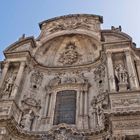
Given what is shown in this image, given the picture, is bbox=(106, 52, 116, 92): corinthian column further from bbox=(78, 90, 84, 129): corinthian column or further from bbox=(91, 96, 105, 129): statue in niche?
bbox=(78, 90, 84, 129): corinthian column

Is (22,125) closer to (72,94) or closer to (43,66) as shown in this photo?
(72,94)

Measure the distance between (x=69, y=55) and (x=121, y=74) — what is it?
5970 millimetres

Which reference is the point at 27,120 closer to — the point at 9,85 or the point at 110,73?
the point at 9,85

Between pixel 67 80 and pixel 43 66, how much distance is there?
2671 mm

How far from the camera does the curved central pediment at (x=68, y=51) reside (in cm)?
2070

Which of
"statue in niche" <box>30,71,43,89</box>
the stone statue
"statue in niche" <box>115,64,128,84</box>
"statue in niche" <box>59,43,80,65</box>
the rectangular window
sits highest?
"statue in niche" <box>59,43,80,65</box>

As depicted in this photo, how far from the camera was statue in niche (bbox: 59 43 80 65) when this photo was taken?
814 inches

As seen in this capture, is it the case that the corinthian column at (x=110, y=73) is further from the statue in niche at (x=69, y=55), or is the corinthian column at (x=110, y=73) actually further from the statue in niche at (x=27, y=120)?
the statue in niche at (x=27, y=120)

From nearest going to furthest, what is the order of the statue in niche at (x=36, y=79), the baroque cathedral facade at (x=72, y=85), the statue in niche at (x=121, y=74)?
the baroque cathedral facade at (x=72, y=85), the statue in niche at (x=121, y=74), the statue in niche at (x=36, y=79)

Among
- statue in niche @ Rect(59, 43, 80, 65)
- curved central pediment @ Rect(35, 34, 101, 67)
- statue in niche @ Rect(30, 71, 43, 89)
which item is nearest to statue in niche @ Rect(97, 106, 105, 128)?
statue in niche @ Rect(30, 71, 43, 89)

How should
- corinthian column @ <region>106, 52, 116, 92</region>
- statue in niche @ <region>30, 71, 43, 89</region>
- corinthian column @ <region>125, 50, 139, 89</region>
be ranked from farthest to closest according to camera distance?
statue in niche @ <region>30, 71, 43, 89</region> → corinthian column @ <region>106, 52, 116, 92</region> → corinthian column @ <region>125, 50, 139, 89</region>

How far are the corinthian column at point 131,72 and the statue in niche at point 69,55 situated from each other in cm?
460

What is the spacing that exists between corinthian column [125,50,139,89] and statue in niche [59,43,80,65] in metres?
4.60

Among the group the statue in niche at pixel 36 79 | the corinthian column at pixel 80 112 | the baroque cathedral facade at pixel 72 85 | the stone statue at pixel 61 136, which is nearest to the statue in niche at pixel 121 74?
the baroque cathedral facade at pixel 72 85
